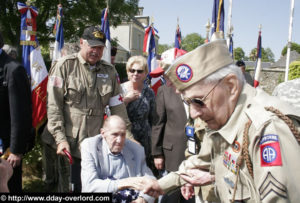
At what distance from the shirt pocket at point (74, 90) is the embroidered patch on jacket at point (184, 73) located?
1.66 m

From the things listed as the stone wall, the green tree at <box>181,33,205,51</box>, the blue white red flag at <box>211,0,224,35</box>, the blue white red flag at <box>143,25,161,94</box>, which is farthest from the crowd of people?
the green tree at <box>181,33,205,51</box>

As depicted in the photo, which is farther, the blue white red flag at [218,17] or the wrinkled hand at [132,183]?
the blue white red flag at [218,17]

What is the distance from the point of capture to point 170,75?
1.59m

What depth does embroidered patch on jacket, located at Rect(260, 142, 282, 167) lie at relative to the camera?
45.2 inches

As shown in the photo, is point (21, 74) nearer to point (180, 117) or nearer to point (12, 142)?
point (12, 142)

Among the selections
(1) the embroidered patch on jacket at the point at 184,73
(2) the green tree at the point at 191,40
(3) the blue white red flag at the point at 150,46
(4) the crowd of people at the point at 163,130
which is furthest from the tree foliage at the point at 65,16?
(2) the green tree at the point at 191,40

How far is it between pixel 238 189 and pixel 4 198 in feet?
3.67

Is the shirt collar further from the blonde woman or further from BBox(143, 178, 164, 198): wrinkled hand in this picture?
the blonde woman

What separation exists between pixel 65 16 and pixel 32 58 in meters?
13.7

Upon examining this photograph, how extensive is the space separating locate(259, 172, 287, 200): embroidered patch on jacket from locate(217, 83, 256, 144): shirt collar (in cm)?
27

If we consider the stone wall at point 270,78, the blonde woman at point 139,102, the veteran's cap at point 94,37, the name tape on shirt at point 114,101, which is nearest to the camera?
the veteran's cap at point 94,37

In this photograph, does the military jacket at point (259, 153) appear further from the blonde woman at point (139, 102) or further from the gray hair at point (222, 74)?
the blonde woman at point (139, 102)

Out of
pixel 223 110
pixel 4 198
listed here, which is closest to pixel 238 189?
pixel 223 110

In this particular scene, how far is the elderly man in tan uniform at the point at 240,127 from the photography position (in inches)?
45.6
